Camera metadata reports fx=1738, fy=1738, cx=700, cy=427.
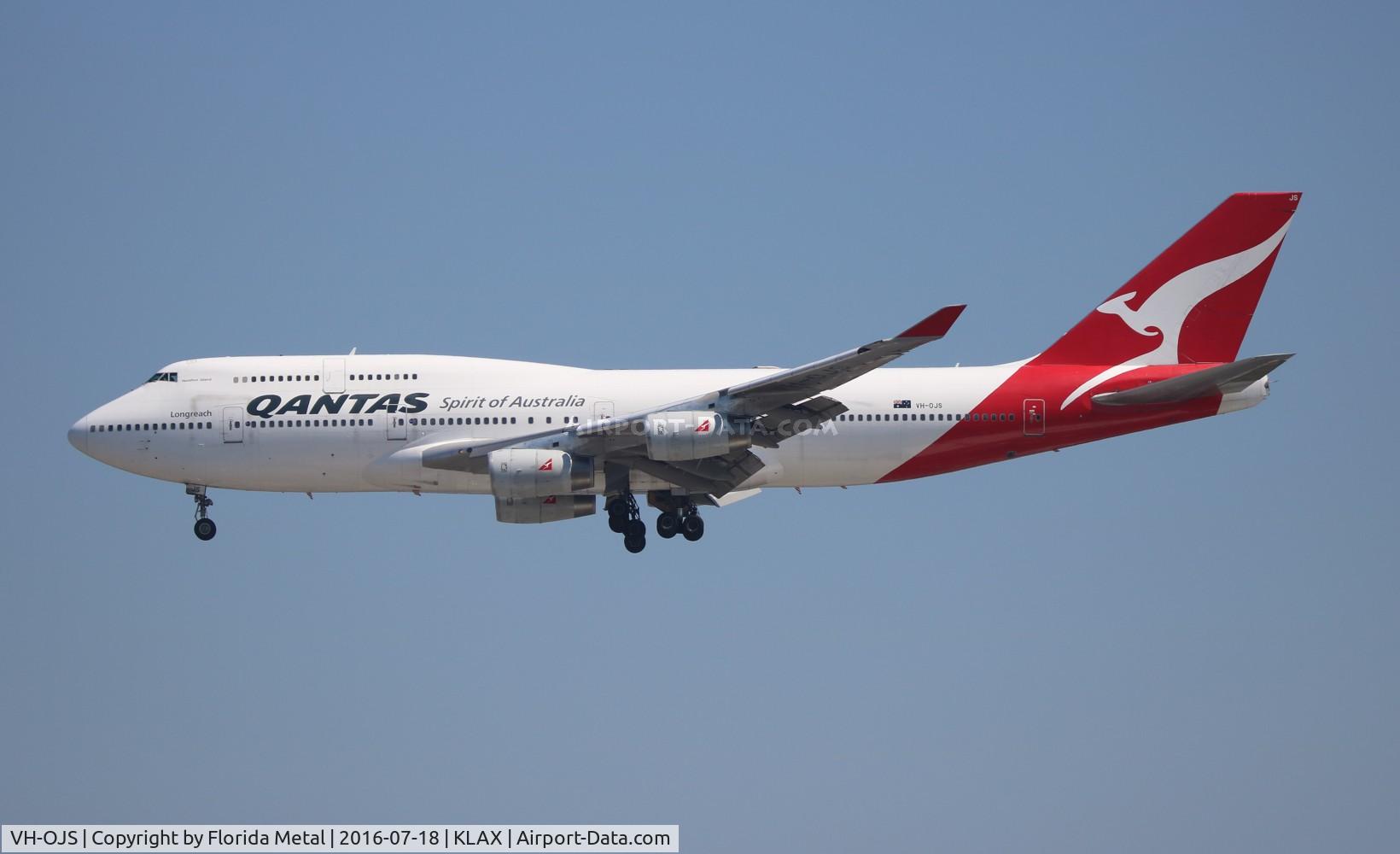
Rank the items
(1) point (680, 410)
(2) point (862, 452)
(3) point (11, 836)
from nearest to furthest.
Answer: (3) point (11, 836) < (1) point (680, 410) < (2) point (862, 452)

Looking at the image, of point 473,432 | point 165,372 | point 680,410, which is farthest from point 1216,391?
point 165,372

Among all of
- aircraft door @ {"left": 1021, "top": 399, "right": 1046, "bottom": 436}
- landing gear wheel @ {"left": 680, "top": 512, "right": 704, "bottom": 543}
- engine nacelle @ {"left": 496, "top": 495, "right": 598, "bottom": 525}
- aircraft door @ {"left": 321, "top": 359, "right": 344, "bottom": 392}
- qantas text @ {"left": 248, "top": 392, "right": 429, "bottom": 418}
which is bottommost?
landing gear wheel @ {"left": 680, "top": 512, "right": 704, "bottom": 543}

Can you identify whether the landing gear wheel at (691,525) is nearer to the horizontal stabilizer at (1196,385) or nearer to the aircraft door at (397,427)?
the aircraft door at (397,427)

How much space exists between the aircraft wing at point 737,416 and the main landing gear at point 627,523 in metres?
1.78

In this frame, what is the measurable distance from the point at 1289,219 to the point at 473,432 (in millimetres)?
19621

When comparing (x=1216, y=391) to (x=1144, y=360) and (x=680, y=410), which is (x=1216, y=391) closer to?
(x=1144, y=360)

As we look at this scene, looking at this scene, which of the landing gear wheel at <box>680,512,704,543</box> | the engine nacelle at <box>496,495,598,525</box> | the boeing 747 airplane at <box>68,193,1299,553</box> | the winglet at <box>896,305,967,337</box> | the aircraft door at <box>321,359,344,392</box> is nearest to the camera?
the winglet at <box>896,305,967,337</box>

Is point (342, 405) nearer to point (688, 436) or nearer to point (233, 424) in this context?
point (233, 424)

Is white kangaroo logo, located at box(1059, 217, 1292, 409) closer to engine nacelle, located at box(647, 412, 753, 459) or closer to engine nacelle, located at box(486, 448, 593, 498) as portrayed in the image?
engine nacelle, located at box(647, 412, 753, 459)

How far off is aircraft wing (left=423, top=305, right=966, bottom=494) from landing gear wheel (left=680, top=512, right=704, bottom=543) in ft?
6.27

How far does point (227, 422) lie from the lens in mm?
39406

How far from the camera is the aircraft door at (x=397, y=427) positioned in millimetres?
38938

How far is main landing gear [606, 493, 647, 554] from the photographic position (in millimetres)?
39438

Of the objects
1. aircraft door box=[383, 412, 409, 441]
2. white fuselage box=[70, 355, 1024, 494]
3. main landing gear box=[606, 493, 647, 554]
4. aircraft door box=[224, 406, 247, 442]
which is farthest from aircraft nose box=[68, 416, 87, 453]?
main landing gear box=[606, 493, 647, 554]
